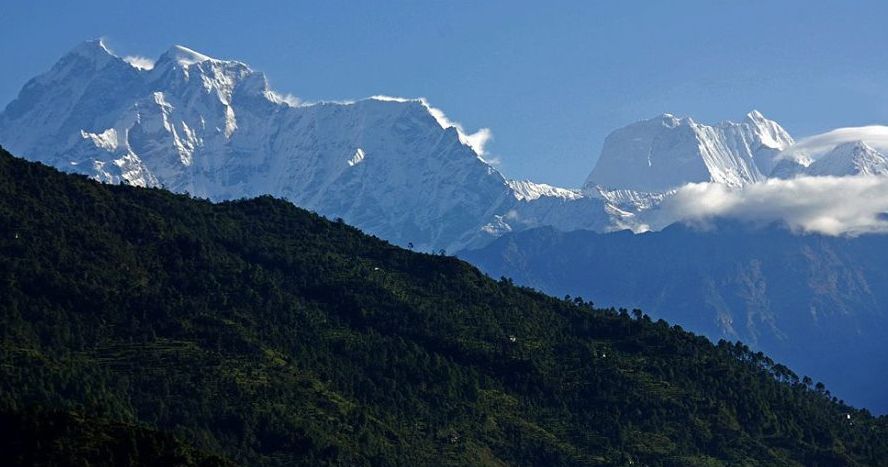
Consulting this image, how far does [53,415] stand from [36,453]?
873cm

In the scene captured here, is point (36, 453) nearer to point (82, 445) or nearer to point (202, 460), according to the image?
point (82, 445)

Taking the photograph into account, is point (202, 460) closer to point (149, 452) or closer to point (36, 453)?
point (149, 452)

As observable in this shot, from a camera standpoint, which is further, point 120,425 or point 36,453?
point 120,425

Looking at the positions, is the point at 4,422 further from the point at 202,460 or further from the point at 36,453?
the point at 202,460

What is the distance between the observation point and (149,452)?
184125 mm

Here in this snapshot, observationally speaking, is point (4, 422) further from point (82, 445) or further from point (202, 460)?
point (202, 460)

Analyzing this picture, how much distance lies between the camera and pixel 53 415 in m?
187

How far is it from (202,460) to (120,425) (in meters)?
12.1

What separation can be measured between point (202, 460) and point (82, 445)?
43.9ft

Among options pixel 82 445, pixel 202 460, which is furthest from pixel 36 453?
pixel 202 460

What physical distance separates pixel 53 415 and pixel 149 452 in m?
12.2

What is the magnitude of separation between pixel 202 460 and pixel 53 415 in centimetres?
1762

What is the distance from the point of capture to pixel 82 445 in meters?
182

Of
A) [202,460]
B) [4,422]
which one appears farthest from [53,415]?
[202,460]
